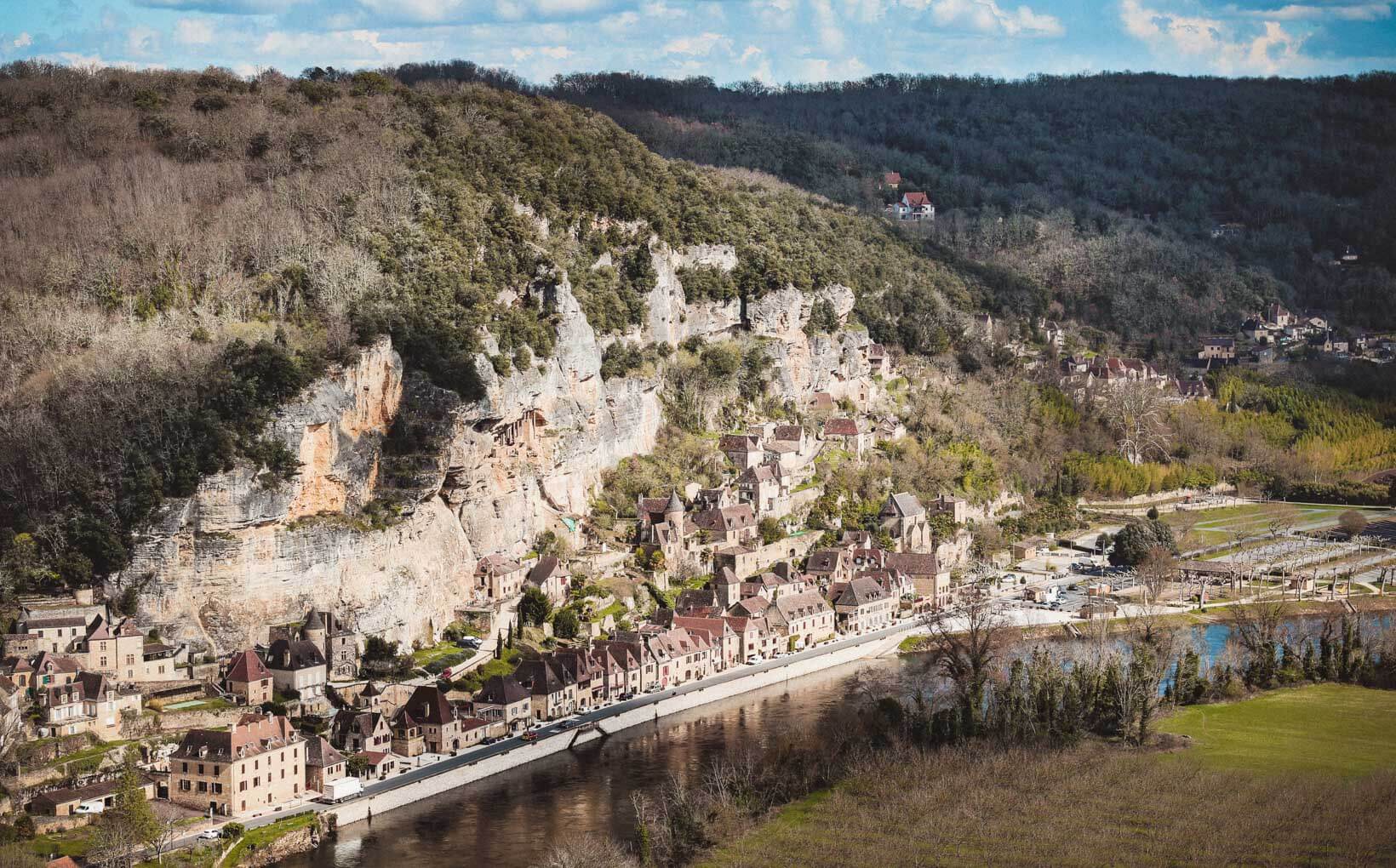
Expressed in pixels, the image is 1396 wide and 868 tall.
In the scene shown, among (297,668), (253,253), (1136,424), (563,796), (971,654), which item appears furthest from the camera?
(1136,424)

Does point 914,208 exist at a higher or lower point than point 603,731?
higher

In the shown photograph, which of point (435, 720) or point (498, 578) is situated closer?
point (435, 720)

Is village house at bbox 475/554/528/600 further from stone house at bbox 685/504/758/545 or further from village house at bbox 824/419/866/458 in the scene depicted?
village house at bbox 824/419/866/458

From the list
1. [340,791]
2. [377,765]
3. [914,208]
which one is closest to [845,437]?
[377,765]

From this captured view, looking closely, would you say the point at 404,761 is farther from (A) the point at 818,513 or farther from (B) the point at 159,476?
(A) the point at 818,513

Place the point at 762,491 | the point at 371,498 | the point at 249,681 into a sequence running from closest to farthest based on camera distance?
the point at 249,681 → the point at 371,498 → the point at 762,491

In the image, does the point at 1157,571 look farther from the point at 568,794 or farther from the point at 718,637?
the point at 568,794

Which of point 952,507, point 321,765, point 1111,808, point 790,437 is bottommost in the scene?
point 321,765

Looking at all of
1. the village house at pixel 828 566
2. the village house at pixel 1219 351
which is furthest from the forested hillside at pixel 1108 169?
the village house at pixel 828 566
